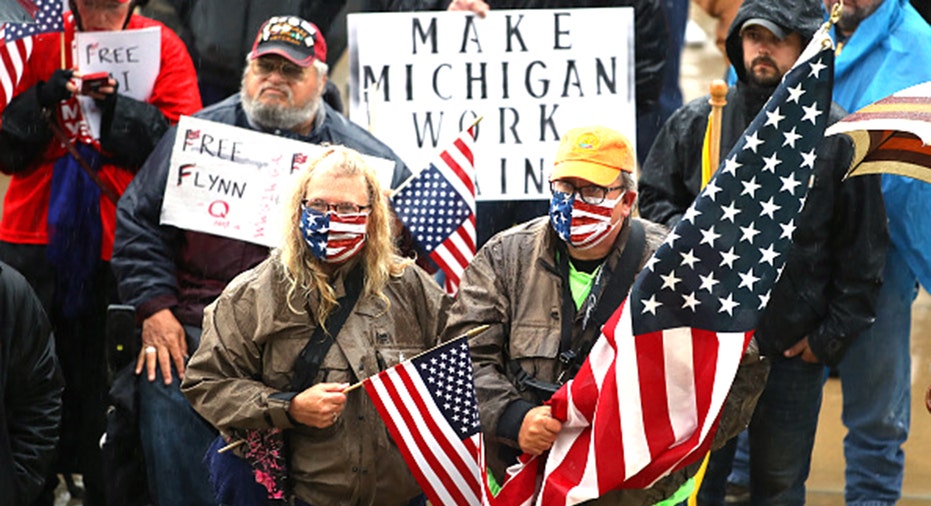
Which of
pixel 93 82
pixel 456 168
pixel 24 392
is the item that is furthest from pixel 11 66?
pixel 456 168

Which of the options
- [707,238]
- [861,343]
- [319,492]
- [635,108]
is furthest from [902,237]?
[319,492]

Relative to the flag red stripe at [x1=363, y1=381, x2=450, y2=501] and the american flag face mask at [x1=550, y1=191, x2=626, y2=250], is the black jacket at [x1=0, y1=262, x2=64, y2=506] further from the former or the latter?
the american flag face mask at [x1=550, y1=191, x2=626, y2=250]

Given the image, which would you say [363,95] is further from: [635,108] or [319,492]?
[319,492]

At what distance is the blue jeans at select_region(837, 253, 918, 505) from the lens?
7.89 m

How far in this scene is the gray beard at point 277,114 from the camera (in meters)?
7.59

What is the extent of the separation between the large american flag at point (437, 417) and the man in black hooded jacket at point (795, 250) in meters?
1.67

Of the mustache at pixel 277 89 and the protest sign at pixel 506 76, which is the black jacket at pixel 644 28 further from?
the mustache at pixel 277 89

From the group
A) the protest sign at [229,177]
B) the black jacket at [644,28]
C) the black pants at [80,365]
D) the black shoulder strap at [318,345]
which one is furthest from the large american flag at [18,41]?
the black shoulder strap at [318,345]

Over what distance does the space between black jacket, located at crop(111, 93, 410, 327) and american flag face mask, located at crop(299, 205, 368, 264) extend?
1326mm

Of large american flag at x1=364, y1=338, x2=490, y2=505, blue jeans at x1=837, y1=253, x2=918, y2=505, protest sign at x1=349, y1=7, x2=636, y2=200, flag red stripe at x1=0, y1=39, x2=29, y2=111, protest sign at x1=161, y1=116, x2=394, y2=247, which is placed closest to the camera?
large american flag at x1=364, y1=338, x2=490, y2=505

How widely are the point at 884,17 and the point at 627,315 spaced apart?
2950 millimetres

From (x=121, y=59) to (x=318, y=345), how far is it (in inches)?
96.2

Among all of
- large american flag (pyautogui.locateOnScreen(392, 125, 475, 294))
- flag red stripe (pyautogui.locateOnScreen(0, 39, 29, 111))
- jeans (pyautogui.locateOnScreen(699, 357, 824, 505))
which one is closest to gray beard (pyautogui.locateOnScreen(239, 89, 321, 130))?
large american flag (pyautogui.locateOnScreen(392, 125, 475, 294))

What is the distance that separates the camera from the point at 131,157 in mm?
8078
